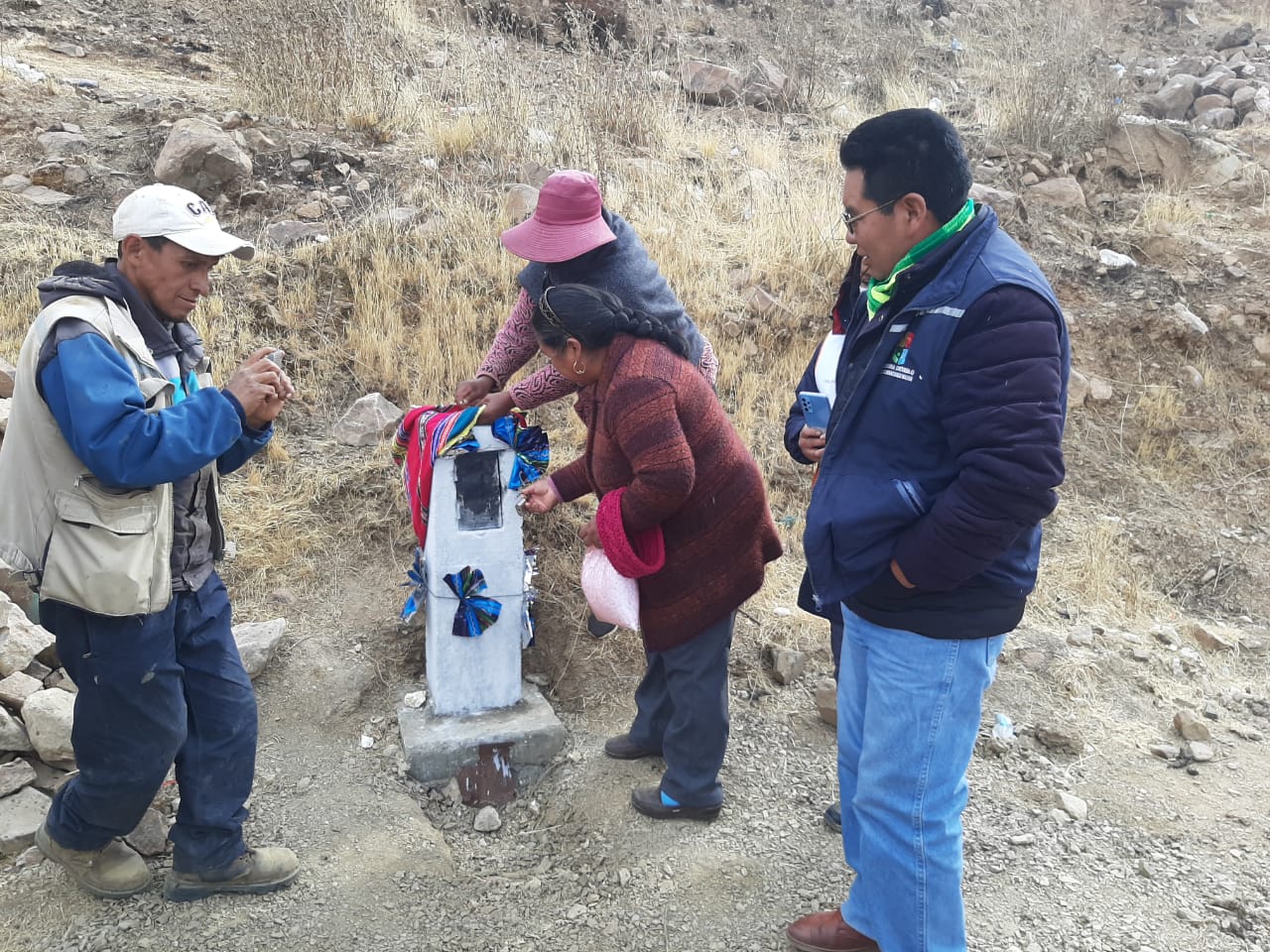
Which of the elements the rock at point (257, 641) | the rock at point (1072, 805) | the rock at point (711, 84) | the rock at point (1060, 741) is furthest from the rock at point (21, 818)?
the rock at point (711, 84)

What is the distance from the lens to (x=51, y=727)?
3.12 metres

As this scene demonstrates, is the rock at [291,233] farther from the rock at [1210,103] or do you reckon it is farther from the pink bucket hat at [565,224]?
the rock at [1210,103]

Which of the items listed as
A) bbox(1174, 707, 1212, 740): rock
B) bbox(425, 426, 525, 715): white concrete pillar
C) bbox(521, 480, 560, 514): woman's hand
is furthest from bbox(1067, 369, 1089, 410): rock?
bbox(521, 480, 560, 514): woman's hand

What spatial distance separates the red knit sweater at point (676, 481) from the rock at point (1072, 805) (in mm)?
1378

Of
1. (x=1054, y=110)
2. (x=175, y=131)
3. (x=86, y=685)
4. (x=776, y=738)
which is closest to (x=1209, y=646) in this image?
(x=776, y=738)

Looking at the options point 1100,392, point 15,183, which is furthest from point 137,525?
point 1100,392

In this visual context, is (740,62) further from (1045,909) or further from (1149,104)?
(1045,909)

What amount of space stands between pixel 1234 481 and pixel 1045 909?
429 cm

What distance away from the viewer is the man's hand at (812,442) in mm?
2557

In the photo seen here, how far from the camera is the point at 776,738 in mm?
3643

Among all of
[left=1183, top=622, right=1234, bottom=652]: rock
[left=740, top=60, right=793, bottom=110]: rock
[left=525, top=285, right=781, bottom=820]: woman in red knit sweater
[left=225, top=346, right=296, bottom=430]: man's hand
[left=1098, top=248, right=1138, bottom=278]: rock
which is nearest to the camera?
[left=225, top=346, right=296, bottom=430]: man's hand

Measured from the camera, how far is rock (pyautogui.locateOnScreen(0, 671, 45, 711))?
→ 3.26 m

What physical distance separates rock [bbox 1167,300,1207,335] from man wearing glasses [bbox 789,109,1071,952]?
5472 millimetres

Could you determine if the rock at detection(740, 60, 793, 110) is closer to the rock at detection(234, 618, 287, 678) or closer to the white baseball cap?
the rock at detection(234, 618, 287, 678)
